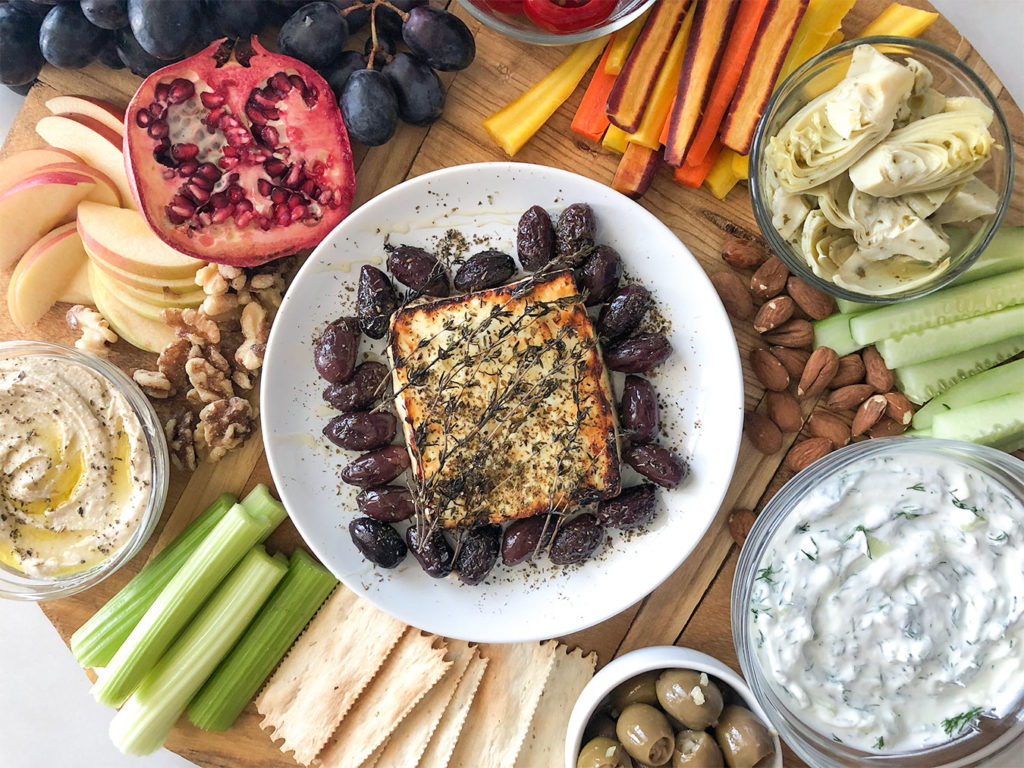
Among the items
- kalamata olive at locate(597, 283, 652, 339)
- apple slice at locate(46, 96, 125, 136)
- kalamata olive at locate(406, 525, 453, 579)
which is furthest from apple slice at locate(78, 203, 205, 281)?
kalamata olive at locate(597, 283, 652, 339)

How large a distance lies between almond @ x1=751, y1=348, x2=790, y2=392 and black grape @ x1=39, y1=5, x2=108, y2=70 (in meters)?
1.84

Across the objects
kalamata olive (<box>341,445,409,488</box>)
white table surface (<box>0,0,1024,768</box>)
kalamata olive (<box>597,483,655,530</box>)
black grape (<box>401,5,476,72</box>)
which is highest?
black grape (<box>401,5,476,72</box>)

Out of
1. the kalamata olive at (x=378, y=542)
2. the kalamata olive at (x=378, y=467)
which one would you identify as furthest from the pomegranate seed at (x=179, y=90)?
the kalamata olive at (x=378, y=542)

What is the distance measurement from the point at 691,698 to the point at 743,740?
166mm

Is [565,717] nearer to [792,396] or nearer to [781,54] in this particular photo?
[792,396]

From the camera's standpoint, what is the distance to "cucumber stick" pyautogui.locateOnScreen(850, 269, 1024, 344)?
1.94 metres

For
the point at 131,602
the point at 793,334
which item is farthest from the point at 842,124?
the point at 131,602

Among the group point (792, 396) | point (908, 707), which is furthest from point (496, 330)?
point (908, 707)

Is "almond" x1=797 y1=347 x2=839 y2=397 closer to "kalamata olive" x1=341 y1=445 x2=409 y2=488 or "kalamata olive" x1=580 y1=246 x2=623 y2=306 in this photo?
"kalamata olive" x1=580 y1=246 x2=623 y2=306

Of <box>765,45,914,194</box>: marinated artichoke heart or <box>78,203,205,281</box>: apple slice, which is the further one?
<box>78,203,205,281</box>: apple slice

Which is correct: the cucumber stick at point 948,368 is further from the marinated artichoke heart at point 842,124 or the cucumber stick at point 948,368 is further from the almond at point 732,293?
the marinated artichoke heart at point 842,124

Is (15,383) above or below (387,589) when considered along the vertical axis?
above

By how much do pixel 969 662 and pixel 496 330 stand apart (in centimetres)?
131

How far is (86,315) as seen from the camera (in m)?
2.07
